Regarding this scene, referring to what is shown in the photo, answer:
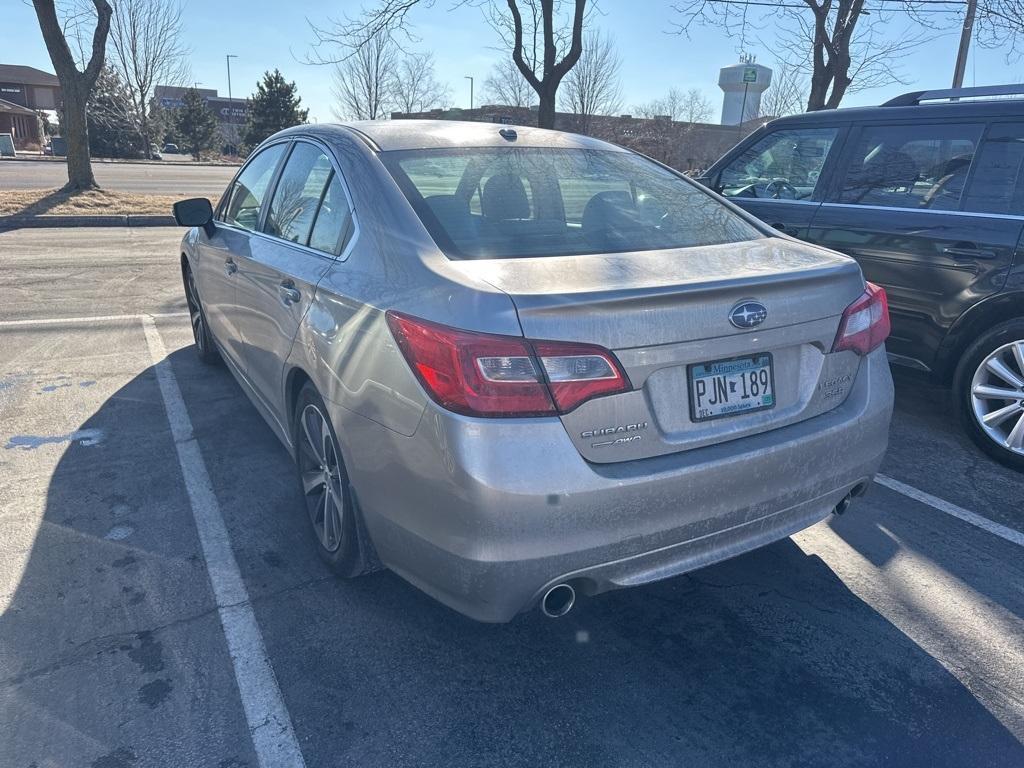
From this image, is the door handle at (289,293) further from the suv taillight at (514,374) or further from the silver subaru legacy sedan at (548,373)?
the suv taillight at (514,374)

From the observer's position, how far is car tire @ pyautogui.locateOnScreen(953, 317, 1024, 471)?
13.3ft

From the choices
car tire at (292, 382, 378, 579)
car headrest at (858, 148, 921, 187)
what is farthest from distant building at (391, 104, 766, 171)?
car tire at (292, 382, 378, 579)

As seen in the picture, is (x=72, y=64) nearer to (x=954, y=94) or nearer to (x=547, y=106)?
(x=547, y=106)

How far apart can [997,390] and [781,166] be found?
7.20ft

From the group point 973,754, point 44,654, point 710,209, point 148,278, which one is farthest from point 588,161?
point 148,278

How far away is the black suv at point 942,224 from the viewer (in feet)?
13.4

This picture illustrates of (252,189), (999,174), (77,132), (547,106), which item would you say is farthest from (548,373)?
(77,132)

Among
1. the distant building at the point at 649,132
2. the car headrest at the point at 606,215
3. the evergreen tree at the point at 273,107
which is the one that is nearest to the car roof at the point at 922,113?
the car headrest at the point at 606,215

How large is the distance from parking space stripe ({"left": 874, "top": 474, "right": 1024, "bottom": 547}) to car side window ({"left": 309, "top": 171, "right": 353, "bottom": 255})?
2501mm

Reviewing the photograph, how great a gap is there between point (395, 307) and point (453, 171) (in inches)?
34.1

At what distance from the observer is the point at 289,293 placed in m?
3.09

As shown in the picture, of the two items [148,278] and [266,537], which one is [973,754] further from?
[148,278]

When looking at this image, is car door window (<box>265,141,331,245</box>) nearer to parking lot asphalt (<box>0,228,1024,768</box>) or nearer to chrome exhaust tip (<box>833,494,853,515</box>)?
parking lot asphalt (<box>0,228,1024,768</box>)

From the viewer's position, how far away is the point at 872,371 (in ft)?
8.93
